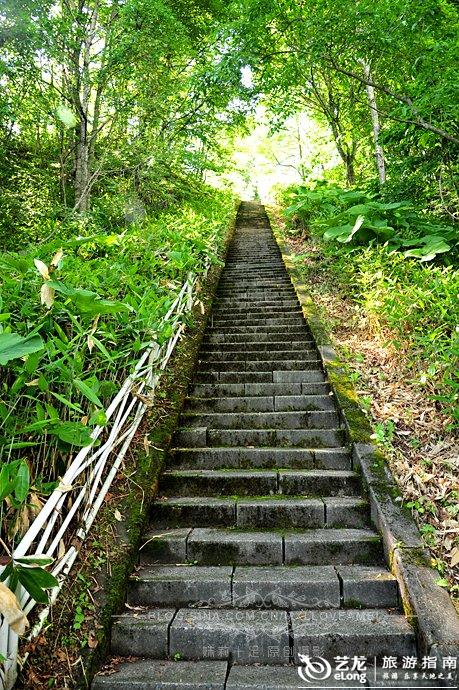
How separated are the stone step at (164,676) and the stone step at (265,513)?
94 centimetres

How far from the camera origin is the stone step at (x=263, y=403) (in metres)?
4.37

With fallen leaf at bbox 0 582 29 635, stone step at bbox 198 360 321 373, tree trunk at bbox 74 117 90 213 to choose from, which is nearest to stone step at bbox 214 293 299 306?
stone step at bbox 198 360 321 373

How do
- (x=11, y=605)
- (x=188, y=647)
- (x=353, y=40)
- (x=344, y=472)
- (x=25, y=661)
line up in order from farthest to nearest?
(x=353, y=40)
(x=344, y=472)
(x=188, y=647)
(x=25, y=661)
(x=11, y=605)

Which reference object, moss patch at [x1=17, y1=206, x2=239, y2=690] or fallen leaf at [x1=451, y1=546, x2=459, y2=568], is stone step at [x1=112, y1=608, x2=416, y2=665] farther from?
fallen leaf at [x1=451, y1=546, x2=459, y2=568]

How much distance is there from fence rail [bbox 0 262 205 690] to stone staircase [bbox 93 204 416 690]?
515 millimetres

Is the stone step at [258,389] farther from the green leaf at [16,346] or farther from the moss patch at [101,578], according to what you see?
the green leaf at [16,346]

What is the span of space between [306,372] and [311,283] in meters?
3.20

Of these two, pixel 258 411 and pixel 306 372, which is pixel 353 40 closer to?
pixel 306 372

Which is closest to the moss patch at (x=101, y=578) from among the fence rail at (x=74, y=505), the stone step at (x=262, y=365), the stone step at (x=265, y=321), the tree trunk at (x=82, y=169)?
the fence rail at (x=74, y=505)

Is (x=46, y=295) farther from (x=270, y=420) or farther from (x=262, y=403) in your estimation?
(x=262, y=403)

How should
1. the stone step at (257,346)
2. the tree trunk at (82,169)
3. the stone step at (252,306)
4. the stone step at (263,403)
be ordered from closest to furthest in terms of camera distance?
the stone step at (263,403)
the stone step at (257,346)
the stone step at (252,306)
the tree trunk at (82,169)

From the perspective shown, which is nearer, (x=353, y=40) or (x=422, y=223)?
(x=353, y=40)

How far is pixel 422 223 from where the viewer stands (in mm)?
6801

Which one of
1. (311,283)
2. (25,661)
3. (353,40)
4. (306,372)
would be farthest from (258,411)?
(353,40)
